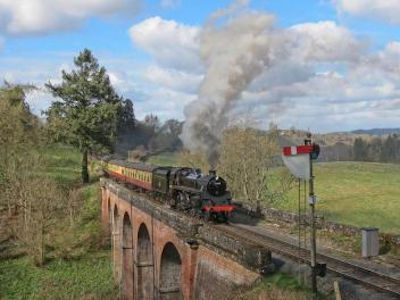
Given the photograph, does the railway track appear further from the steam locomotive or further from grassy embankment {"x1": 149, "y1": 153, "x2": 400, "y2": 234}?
grassy embankment {"x1": 149, "y1": 153, "x2": 400, "y2": 234}

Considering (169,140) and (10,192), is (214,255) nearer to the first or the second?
(10,192)

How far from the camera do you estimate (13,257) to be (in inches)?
1631

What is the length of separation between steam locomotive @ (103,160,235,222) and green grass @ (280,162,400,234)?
35.5ft

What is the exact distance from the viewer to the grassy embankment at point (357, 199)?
48156mm

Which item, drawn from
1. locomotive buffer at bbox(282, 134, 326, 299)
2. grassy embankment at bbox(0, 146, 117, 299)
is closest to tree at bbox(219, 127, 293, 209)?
grassy embankment at bbox(0, 146, 117, 299)

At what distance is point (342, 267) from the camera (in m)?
16.3

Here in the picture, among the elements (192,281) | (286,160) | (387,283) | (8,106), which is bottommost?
(192,281)

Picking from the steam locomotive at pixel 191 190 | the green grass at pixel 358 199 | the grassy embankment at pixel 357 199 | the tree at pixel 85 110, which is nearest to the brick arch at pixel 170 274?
the steam locomotive at pixel 191 190

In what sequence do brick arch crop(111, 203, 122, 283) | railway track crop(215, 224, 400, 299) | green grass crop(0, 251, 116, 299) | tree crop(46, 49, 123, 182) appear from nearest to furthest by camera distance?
1. railway track crop(215, 224, 400, 299)
2. green grass crop(0, 251, 116, 299)
3. brick arch crop(111, 203, 122, 283)
4. tree crop(46, 49, 123, 182)

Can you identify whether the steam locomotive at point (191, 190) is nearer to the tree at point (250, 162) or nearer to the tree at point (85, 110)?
the tree at point (250, 162)

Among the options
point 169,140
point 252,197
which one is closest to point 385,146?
point 169,140

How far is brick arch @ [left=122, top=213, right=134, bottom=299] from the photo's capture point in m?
35.3

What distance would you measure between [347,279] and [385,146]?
154m

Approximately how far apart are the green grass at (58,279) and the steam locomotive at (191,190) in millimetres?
7895
